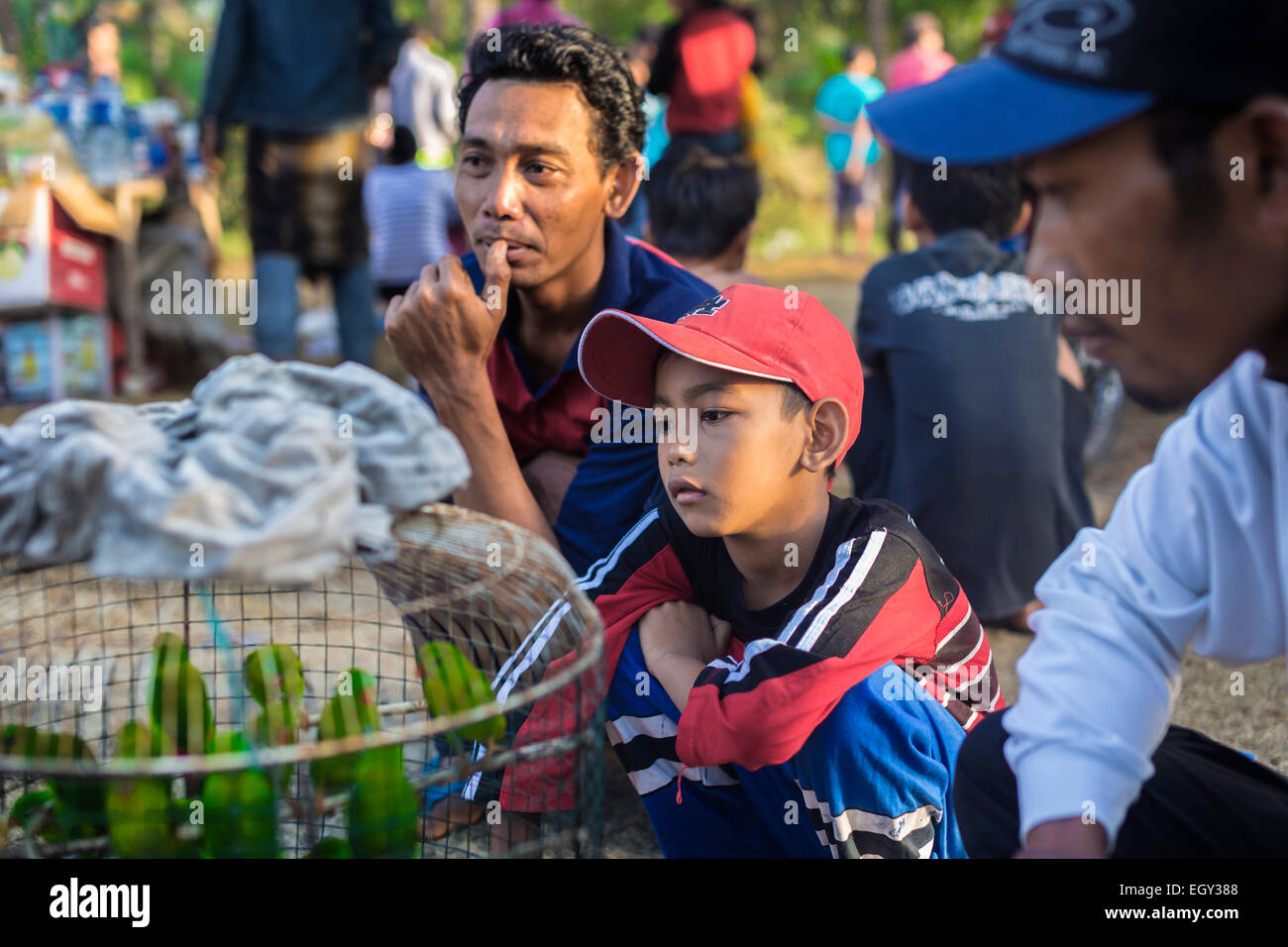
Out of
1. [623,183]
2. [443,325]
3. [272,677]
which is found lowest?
[272,677]

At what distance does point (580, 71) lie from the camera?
2.59 m

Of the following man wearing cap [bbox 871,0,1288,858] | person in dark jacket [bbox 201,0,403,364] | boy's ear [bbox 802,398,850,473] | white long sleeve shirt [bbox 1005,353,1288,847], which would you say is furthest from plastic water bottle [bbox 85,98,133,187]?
white long sleeve shirt [bbox 1005,353,1288,847]

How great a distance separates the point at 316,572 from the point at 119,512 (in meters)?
0.23

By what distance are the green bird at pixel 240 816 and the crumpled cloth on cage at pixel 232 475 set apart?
0.32 meters

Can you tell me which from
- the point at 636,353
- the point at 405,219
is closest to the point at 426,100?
the point at 405,219

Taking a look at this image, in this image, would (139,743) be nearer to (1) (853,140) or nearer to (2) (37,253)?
(2) (37,253)

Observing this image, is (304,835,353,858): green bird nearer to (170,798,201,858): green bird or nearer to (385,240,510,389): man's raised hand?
(170,798,201,858): green bird

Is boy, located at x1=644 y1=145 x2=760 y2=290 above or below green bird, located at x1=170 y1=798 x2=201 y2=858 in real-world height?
above

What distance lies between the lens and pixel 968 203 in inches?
140

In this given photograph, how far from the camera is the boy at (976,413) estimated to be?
3113 millimetres

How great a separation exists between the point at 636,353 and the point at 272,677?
82 cm

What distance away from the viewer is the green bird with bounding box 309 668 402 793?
1.48 meters

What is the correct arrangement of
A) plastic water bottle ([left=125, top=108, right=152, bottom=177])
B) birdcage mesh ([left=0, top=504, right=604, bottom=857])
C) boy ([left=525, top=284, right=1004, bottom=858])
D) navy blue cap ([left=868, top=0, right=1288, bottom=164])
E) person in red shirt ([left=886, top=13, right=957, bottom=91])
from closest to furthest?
navy blue cap ([left=868, top=0, right=1288, bottom=164]) → birdcage mesh ([left=0, top=504, right=604, bottom=857]) → boy ([left=525, top=284, right=1004, bottom=858]) → plastic water bottle ([left=125, top=108, right=152, bottom=177]) → person in red shirt ([left=886, top=13, right=957, bottom=91])

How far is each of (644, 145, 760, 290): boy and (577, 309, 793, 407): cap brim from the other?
187 cm
